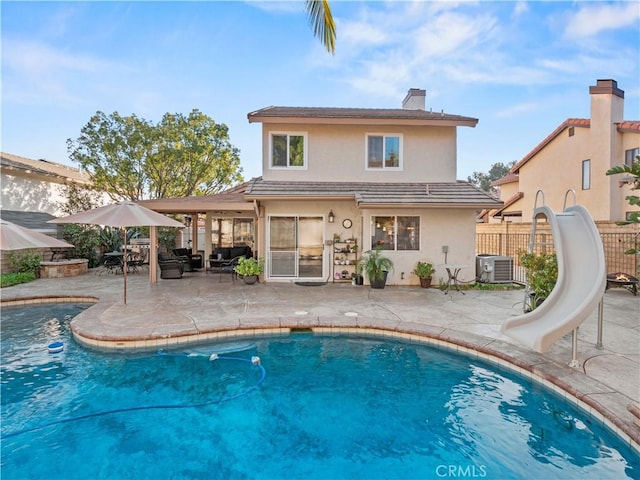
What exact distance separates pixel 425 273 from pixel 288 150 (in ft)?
22.2

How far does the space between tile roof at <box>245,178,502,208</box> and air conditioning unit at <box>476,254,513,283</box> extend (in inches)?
92.4

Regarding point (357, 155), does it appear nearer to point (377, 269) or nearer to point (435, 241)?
point (435, 241)

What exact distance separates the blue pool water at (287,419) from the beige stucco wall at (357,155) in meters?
7.85

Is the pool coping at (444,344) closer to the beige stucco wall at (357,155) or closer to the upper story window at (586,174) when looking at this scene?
the beige stucco wall at (357,155)

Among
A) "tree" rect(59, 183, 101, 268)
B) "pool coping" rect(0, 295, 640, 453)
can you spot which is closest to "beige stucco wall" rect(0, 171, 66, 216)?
"tree" rect(59, 183, 101, 268)

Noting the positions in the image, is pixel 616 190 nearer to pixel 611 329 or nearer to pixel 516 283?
pixel 516 283

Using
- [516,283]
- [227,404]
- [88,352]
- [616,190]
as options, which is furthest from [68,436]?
[616,190]

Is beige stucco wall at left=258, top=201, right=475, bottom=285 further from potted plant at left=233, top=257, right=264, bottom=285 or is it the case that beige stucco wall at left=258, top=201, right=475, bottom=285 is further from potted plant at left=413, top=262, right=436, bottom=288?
potted plant at left=233, top=257, right=264, bottom=285

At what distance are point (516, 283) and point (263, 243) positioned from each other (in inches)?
372

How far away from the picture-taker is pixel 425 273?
1212cm

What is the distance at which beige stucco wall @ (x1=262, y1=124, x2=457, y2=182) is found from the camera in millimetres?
13078

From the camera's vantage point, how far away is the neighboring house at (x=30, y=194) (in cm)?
1533

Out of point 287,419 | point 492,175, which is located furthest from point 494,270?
point 492,175

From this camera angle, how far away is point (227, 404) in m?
5.12
